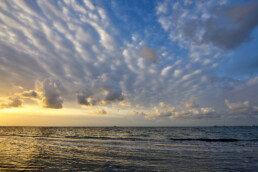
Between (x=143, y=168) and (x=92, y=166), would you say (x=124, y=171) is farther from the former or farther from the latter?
(x=92, y=166)

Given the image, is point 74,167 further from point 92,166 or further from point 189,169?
point 189,169

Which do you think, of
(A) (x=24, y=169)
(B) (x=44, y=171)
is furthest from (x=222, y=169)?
(A) (x=24, y=169)

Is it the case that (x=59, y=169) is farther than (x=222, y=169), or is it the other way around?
(x=222, y=169)

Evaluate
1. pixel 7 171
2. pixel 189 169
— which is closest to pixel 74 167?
pixel 7 171

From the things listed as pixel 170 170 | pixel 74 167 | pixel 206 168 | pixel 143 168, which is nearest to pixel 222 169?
pixel 206 168

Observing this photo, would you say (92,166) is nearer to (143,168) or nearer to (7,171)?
(143,168)

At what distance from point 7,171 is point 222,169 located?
61.4ft

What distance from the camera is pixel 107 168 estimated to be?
13.3 meters

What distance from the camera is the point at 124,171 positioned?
1246cm

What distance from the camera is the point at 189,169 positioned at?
1335cm

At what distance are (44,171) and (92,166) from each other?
3963 mm

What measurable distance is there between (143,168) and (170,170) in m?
2.36

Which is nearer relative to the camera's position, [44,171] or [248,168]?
[44,171]

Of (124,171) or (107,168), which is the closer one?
(124,171)
